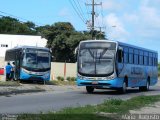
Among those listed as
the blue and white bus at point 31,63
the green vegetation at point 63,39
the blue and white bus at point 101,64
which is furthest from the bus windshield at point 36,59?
the green vegetation at point 63,39

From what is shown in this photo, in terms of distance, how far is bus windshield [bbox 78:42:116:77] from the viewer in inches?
1153

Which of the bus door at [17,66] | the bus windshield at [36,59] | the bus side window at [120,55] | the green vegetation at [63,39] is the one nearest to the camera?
the bus side window at [120,55]

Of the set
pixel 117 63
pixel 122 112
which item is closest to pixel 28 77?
pixel 117 63

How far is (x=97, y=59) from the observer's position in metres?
29.3

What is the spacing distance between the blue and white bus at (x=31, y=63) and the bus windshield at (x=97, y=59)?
1143 centimetres

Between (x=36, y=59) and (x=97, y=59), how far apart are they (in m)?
12.6

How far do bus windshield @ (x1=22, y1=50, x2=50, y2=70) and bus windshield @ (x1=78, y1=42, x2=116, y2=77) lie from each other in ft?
37.7

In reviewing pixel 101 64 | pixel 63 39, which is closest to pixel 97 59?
pixel 101 64

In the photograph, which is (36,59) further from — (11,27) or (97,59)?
(11,27)

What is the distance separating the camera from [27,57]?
1593 inches

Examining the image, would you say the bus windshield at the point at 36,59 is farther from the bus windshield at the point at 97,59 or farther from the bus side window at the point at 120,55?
the bus side window at the point at 120,55

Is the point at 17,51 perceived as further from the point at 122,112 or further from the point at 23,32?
the point at 23,32

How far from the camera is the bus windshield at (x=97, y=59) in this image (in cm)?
2930

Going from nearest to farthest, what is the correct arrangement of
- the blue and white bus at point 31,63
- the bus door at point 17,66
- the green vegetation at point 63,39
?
the blue and white bus at point 31,63
the bus door at point 17,66
the green vegetation at point 63,39
